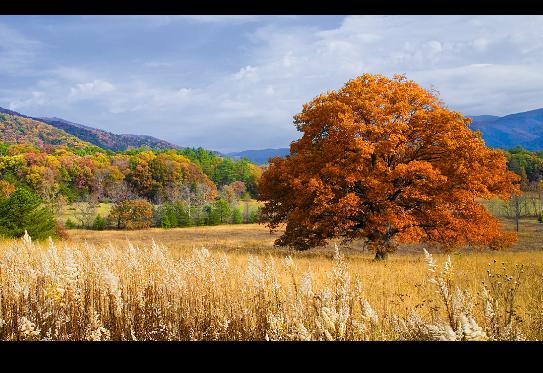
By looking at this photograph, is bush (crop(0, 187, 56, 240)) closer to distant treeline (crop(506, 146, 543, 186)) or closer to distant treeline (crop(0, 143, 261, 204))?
distant treeline (crop(0, 143, 261, 204))

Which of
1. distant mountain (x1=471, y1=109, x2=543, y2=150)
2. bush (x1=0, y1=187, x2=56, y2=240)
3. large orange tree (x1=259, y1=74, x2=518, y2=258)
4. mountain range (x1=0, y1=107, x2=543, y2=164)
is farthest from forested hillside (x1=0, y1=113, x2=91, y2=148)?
distant mountain (x1=471, y1=109, x2=543, y2=150)

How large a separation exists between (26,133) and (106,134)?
4402 cm

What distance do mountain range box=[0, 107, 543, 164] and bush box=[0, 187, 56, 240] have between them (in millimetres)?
8928

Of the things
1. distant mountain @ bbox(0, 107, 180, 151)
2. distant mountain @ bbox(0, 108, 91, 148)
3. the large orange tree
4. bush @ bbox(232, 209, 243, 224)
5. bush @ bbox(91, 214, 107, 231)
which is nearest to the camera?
the large orange tree

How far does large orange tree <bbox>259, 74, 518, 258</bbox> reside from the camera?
16.2 m

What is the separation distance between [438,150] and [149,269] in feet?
45.8

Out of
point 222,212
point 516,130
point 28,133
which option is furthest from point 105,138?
point 516,130

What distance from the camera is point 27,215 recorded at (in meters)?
17.3

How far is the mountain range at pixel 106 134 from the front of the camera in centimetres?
6606

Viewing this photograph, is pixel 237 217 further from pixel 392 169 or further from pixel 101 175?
pixel 392 169

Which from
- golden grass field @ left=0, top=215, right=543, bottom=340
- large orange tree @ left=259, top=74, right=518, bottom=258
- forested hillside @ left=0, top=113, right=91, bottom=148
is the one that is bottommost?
golden grass field @ left=0, top=215, right=543, bottom=340

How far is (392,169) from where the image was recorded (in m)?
17.2

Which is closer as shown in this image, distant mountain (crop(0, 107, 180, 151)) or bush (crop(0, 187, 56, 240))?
bush (crop(0, 187, 56, 240))
